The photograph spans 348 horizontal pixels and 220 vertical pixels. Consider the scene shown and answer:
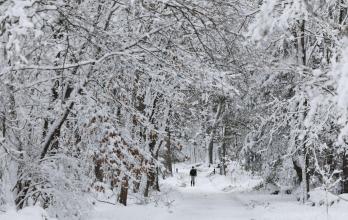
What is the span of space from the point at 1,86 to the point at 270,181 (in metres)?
19.0

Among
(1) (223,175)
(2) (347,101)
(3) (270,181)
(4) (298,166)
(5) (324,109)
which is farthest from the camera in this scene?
(1) (223,175)

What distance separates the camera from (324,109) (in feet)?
24.8

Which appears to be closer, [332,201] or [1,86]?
[1,86]

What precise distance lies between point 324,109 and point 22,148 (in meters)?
5.41

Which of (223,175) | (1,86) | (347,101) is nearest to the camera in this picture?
(347,101)

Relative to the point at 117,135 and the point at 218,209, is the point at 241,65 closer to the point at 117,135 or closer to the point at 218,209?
the point at 117,135

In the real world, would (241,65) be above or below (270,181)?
above

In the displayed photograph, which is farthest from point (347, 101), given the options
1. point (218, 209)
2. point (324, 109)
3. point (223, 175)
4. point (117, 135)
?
point (223, 175)

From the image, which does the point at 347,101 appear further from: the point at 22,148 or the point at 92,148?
the point at 22,148

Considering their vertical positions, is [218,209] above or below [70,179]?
below

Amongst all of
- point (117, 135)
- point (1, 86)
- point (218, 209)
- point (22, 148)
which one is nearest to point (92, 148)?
point (117, 135)

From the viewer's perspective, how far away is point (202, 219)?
15.8 meters

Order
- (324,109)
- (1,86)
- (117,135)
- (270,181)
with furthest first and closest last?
(270,181), (117,135), (1,86), (324,109)

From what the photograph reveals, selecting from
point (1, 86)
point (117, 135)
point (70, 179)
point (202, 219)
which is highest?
point (1, 86)
